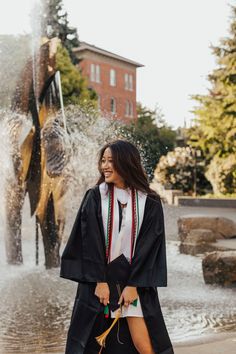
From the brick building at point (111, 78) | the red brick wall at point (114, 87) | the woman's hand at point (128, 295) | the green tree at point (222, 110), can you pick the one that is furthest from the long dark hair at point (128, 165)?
the red brick wall at point (114, 87)

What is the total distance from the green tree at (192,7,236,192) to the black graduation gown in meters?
24.0

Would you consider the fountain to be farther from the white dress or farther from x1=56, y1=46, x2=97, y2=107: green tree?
x1=56, y1=46, x2=97, y2=107: green tree

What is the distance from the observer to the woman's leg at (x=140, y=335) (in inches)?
109

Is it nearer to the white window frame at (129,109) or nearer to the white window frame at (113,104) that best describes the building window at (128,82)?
the white window frame at (129,109)

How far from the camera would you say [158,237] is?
2.81 m

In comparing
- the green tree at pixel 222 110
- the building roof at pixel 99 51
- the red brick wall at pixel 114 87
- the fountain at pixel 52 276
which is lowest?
the fountain at pixel 52 276

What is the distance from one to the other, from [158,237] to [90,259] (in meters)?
0.33

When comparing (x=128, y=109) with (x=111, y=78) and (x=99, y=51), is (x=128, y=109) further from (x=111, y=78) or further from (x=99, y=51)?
(x=99, y=51)

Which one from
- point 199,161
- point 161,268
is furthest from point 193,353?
point 199,161

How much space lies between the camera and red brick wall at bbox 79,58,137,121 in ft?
174

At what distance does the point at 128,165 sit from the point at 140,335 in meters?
0.78

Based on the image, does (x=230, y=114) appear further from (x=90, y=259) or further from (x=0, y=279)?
(x=90, y=259)

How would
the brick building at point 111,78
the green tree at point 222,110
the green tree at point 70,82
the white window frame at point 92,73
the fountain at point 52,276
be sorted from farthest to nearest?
the white window frame at point 92,73
the brick building at point 111,78
the green tree at point 70,82
the green tree at point 222,110
the fountain at point 52,276

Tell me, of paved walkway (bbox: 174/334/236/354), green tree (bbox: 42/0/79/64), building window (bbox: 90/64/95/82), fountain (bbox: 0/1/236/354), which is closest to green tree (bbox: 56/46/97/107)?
green tree (bbox: 42/0/79/64)
